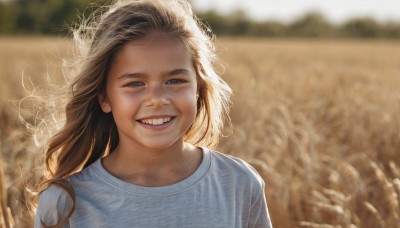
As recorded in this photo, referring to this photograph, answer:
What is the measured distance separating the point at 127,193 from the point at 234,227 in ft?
0.82

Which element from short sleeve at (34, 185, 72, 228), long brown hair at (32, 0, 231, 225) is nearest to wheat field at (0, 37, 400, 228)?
long brown hair at (32, 0, 231, 225)

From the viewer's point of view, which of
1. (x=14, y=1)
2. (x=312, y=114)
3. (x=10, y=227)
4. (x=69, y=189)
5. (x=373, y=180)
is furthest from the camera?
(x=14, y=1)

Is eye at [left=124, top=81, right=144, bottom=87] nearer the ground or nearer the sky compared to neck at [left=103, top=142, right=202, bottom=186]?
nearer the sky

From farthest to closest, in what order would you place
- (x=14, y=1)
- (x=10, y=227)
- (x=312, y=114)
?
(x=14, y=1) → (x=312, y=114) → (x=10, y=227)

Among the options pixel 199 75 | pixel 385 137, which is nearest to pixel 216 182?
pixel 199 75

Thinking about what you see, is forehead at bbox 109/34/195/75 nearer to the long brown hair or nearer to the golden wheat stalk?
the long brown hair

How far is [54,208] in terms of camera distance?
1390mm

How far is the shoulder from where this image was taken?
59.7 inches

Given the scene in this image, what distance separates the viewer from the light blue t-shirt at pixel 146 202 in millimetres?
1385

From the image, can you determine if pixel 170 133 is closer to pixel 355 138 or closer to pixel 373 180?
pixel 373 180

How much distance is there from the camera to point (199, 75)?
5.11 ft

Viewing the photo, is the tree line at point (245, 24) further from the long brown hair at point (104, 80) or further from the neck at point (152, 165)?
the neck at point (152, 165)

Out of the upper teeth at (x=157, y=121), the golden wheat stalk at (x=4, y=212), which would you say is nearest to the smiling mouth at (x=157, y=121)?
the upper teeth at (x=157, y=121)

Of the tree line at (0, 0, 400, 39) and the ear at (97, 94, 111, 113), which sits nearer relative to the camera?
the ear at (97, 94, 111, 113)
